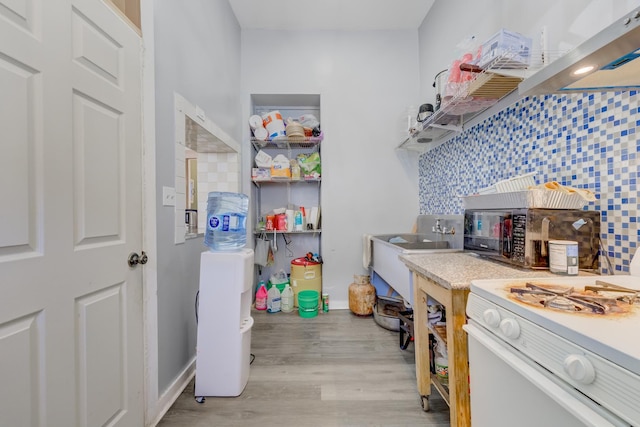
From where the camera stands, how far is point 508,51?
1.27 meters

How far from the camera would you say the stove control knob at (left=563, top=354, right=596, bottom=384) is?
0.51 meters

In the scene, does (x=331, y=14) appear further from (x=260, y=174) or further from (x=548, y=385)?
(x=548, y=385)

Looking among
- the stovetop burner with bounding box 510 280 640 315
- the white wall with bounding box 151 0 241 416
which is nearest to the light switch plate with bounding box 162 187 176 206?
the white wall with bounding box 151 0 241 416

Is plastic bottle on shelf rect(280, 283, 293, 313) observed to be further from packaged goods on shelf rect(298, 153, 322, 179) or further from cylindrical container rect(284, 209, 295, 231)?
packaged goods on shelf rect(298, 153, 322, 179)

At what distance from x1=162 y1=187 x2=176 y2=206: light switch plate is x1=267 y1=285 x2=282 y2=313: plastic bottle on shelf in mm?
1617

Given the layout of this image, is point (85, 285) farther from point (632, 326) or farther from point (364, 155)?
point (364, 155)

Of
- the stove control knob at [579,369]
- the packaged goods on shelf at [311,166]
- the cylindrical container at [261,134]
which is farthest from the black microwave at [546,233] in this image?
the cylindrical container at [261,134]

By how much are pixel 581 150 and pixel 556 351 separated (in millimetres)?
1099

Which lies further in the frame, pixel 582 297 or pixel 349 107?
pixel 349 107

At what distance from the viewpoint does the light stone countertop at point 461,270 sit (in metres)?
1.06

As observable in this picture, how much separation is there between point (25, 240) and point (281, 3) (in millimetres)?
2878

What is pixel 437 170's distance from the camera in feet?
8.37

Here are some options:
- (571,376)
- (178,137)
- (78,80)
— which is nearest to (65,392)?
(78,80)

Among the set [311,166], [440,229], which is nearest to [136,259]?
[311,166]
